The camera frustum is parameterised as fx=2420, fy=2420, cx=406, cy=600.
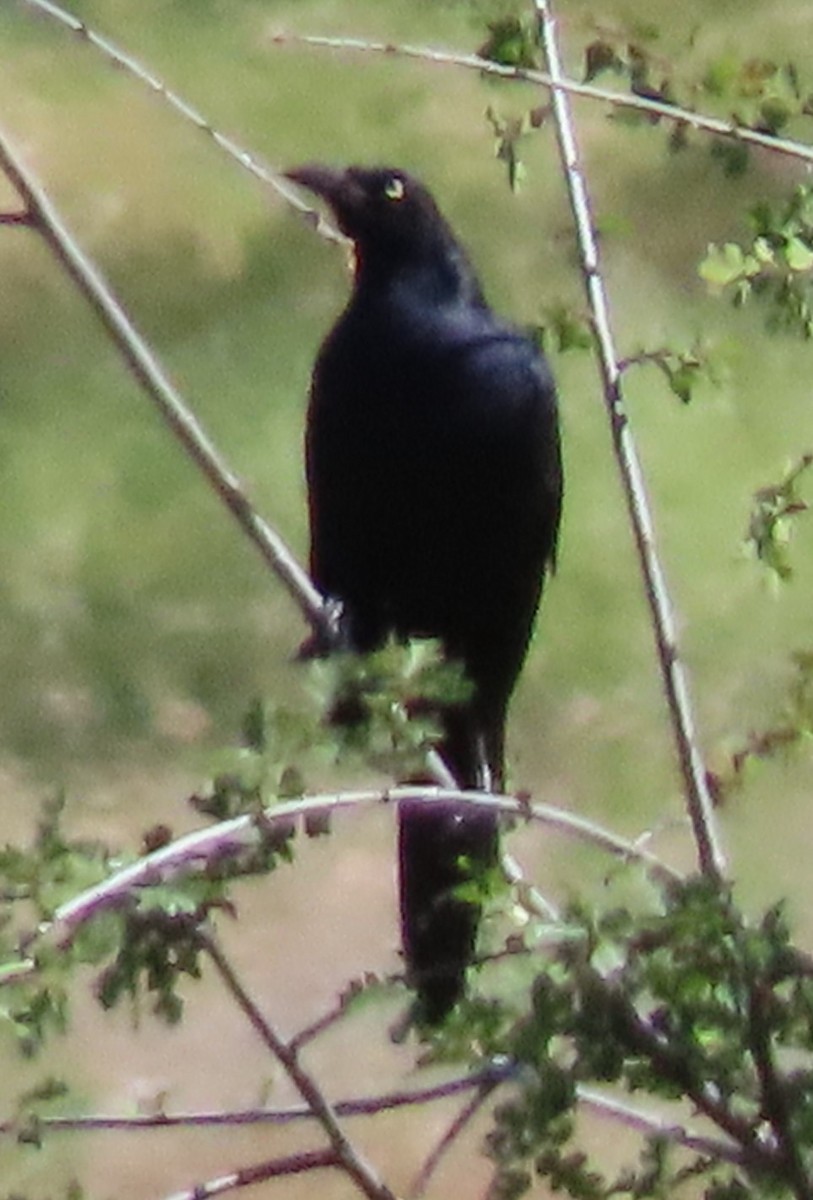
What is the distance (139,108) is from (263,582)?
103 cm

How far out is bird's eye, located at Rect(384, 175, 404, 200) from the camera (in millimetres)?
1904

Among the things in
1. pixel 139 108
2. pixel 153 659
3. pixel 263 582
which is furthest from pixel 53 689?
pixel 139 108

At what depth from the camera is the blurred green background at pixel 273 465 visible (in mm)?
3156

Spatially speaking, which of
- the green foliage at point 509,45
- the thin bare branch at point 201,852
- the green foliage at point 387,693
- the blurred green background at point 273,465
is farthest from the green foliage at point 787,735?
the blurred green background at point 273,465

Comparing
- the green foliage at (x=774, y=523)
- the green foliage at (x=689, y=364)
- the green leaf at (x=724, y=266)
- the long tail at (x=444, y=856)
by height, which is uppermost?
the green leaf at (x=724, y=266)

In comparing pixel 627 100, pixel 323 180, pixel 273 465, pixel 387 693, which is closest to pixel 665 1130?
pixel 387 693

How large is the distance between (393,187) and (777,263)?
25.5 inches

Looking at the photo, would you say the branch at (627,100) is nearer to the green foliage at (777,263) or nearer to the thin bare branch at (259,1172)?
the green foliage at (777,263)

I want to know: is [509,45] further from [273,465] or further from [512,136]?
[273,465]

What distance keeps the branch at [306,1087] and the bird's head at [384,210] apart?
729 mm

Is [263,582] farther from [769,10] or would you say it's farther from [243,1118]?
[243,1118]

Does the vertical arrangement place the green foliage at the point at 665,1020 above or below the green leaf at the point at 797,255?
below

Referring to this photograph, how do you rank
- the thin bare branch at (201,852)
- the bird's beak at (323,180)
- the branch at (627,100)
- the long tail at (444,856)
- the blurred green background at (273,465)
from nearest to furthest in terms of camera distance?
the thin bare branch at (201,852) → the branch at (627,100) → the long tail at (444,856) → the bird's beak at (323,180) → the blurred green background at (273,465)

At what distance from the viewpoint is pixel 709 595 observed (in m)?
3.60
